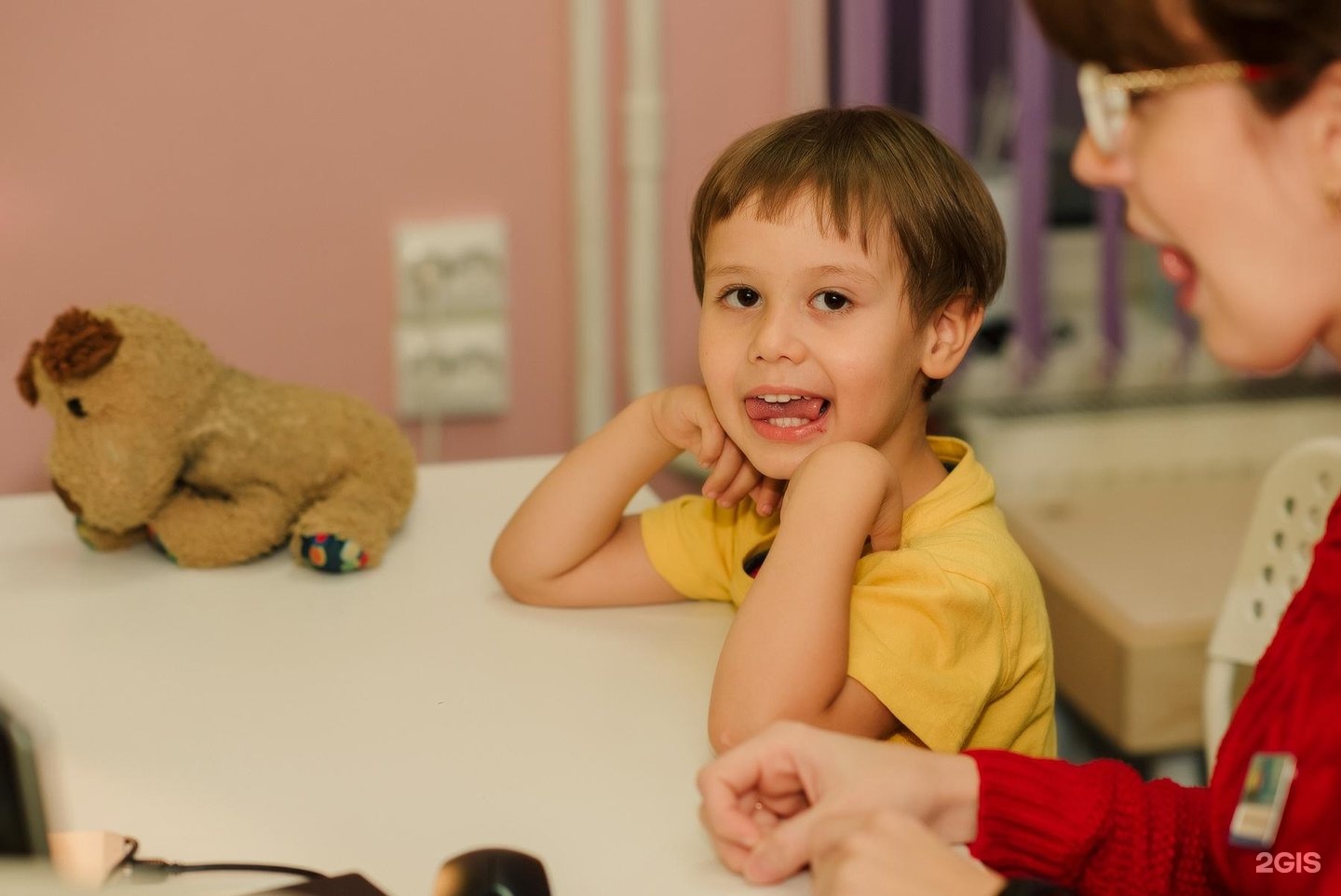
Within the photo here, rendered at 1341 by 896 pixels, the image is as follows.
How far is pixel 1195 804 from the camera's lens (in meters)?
0.81

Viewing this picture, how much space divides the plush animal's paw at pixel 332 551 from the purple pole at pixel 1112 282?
1.02m

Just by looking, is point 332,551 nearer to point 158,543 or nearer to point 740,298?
point 158,543

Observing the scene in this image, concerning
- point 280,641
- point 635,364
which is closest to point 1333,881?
point 280,641

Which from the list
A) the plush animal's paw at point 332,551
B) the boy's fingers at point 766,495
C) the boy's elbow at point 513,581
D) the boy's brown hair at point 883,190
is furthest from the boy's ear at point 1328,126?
the plush animal's paw at point 332,551

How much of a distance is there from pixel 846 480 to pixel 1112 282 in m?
1.01

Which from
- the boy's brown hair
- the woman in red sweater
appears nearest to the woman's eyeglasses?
the woman in red sweater

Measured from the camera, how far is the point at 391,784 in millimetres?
786

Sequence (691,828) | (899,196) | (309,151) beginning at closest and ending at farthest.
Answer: (691,828), (899,196), (309,151)

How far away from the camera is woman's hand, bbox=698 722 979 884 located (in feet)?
2.33

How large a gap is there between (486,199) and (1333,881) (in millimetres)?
1154

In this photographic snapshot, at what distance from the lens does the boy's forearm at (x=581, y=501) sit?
1.02 meters

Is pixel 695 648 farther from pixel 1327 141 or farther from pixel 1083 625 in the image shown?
pixel 1083 625

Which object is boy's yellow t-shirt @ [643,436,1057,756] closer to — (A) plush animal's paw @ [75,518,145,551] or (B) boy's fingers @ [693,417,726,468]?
(B) boy's fingers @ [693,417,726,468]

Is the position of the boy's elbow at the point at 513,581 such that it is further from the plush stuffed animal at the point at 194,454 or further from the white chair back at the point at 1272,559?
the white chair back at the point at 1272,559
